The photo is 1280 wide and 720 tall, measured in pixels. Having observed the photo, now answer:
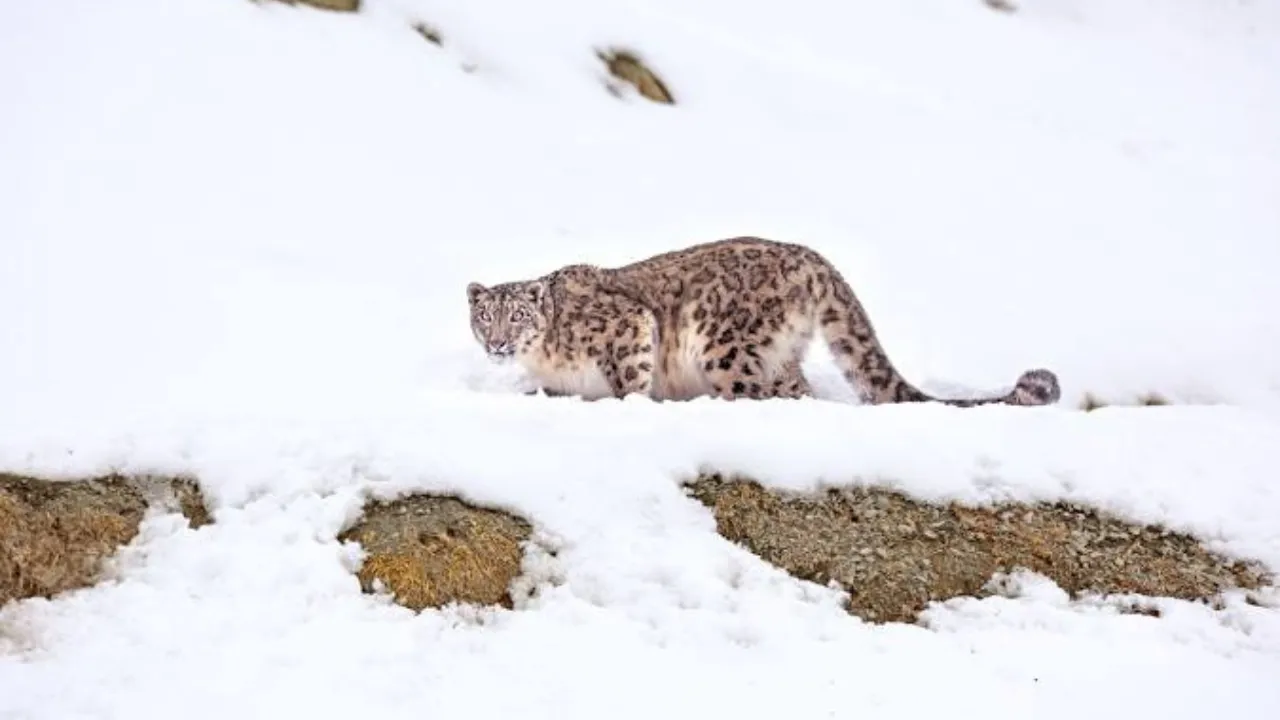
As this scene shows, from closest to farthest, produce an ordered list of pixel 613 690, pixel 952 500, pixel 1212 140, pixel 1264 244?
pixel 613 690, pixel 952 500, pixel 1264 244, pixel 1212 140

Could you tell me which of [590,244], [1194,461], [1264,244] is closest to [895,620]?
[1194,461]

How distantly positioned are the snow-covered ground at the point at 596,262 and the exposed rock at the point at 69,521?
0.18 metres

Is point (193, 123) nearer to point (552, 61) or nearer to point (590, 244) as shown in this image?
point (590, 244)

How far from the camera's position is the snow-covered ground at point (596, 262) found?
6277mm

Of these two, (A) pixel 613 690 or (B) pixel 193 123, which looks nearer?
(A) pixel 613 690

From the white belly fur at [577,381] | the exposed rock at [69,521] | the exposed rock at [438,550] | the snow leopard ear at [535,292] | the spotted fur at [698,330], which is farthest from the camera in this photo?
the snow leopard ear at [535,292]

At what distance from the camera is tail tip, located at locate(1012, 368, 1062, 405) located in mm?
10383

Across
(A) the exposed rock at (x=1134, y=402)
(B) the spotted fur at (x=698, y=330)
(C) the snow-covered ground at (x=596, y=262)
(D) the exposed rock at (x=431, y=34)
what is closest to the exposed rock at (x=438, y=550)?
(C) the snow-covered ground at (x=596, y=262)

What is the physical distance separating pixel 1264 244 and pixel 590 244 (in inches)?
407

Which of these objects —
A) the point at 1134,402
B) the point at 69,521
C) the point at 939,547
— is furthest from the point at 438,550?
the point at 1134,402

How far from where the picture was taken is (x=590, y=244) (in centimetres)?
1602

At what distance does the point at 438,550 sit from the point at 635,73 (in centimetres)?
1566

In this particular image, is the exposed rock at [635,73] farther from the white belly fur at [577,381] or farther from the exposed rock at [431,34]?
the white belly fur at [577,381]

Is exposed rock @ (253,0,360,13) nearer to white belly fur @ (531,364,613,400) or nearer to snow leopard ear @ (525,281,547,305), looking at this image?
snow leopard ear @ (525,281,547,305)
